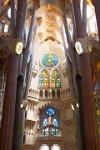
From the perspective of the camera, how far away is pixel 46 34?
30969 mm

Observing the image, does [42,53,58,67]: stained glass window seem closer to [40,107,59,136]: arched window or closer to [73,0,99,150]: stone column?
[40,107,59,136]: arched window

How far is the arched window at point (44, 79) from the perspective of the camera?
30.1 m

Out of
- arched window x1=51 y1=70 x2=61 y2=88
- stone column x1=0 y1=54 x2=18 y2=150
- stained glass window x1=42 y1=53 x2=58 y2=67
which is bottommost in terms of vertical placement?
stone column x1=0 y1=54 x2=18 y2=150

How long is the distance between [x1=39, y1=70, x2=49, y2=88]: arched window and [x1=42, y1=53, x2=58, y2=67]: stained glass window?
4.03 ft

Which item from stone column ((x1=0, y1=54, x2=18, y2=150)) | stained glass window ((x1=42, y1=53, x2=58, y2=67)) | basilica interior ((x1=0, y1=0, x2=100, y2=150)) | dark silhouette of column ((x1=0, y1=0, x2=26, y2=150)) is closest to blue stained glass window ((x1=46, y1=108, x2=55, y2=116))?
basilica interior ((x1=0, y1=0, x2=100, y2=150))

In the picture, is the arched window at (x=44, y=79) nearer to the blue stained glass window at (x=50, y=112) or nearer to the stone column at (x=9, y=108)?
the blue stained glass window at (x=50, y=112)

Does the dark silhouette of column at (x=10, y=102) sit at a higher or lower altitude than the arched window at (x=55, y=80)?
lower

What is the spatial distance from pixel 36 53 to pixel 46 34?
3.07 metres

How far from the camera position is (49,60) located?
1258 inches

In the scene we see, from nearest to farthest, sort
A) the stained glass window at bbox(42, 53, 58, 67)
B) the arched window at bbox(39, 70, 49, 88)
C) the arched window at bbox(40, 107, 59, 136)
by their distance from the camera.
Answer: the arched window at bbox(40, 107, 59, 136) → the arched window at bbox(39, 70, 49, 88) → the stained glass window at bbox(42, 53, 58, 67)

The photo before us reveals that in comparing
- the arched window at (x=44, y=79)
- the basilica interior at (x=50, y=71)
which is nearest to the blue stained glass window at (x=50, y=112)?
the basilica interior at (x=50, y=71)

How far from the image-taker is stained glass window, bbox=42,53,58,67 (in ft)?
104

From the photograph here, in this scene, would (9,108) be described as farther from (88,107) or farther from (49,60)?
(49,60)

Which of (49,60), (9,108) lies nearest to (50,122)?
(49,60)
